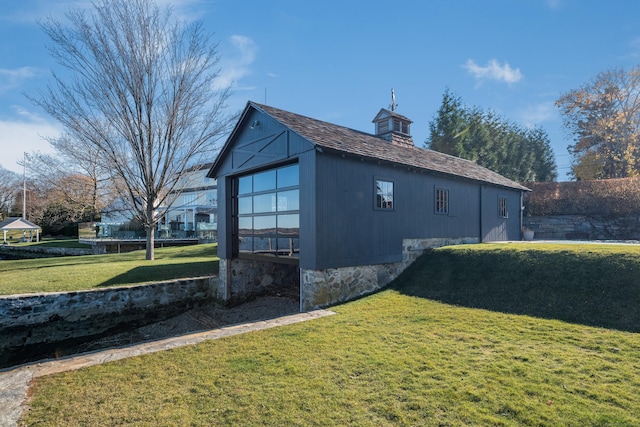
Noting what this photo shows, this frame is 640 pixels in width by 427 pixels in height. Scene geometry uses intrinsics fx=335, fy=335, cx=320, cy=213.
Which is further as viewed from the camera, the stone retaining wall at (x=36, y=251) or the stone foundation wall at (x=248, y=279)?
the stone retaining wall at (x=36, y=251)

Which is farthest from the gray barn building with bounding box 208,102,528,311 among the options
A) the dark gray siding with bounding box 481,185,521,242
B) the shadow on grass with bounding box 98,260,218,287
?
the shadow on grass with bounding box 98,260,218,287

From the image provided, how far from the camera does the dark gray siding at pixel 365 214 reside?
8.50 m

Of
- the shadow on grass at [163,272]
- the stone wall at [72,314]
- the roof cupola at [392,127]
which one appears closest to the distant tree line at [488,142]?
the roof cupola at [392,127]

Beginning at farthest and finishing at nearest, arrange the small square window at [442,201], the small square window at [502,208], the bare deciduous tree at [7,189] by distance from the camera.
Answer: the bare deciduous tree at [7,189] < the small square window at [502,208] < the small square window at [442,201]

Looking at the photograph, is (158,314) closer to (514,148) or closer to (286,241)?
(286,241)

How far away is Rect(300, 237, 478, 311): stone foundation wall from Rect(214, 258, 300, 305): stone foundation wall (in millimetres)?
3517

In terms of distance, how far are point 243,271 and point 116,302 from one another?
157 inches

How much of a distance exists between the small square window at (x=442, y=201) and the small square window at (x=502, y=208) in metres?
4.44

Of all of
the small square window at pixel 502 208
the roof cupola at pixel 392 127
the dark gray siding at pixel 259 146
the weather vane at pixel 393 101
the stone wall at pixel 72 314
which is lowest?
the stone wall at pixel 72 314

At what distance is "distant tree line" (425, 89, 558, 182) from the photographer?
28469mm

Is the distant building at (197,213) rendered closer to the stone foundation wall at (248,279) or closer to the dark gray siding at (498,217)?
the stone foundation wall at (248,279)

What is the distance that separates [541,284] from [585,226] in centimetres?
1495

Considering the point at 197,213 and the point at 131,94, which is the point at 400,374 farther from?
the point at 197,213

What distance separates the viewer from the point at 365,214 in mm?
9406
